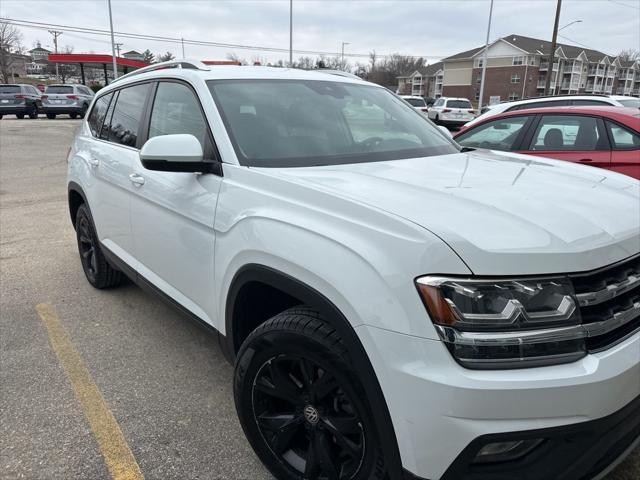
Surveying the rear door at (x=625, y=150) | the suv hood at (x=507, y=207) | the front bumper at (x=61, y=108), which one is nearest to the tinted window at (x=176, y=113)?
the suv hood at (x=507, y=207)

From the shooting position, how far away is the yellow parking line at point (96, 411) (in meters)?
2.37

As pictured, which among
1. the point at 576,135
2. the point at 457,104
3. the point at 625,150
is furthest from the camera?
the point at 457,104

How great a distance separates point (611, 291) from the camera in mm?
1647

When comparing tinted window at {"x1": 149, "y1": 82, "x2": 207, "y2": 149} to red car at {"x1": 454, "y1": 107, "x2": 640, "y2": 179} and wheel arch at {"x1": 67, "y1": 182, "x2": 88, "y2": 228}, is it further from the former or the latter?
red car at {"x1": 454, "y1": 107, "x2": 640, "y2": 179}

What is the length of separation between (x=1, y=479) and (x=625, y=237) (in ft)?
9.10

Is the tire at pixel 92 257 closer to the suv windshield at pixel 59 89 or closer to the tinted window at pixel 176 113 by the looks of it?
the tinted window at pixel 176 113

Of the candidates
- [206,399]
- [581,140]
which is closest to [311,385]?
[206,399]

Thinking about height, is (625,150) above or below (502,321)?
above

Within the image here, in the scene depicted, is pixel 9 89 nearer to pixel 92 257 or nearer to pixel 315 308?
pixel 92 257

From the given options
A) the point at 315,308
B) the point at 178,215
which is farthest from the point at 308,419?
the point at 178,215

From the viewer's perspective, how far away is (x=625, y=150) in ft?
16.3

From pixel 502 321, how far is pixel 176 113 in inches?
89.7

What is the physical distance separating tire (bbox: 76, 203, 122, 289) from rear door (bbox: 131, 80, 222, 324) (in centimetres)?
115

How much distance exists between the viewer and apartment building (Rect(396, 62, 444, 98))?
9062 cm
